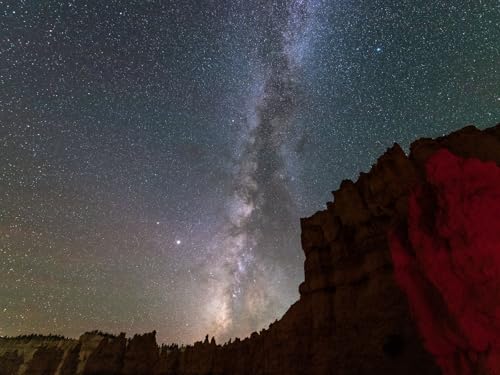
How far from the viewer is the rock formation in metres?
17.2

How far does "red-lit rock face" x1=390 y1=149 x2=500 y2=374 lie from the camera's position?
11367 mm

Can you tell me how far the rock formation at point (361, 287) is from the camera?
1725 centimetres

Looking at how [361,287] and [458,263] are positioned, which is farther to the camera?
[361,287]

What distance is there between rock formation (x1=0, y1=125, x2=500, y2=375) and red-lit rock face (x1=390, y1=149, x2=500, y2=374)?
81 cm

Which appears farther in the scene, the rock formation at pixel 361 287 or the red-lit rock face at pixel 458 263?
the rock formation at pixel 361 287

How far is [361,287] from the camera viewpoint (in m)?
21.7

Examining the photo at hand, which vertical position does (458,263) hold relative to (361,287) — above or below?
below

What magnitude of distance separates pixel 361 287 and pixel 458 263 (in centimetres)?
1031

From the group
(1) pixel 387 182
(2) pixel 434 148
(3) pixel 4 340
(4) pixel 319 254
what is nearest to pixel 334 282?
(4) pixel 319 254

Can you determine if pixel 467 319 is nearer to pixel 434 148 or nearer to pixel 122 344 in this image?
pixel 434 148

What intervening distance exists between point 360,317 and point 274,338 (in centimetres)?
1055

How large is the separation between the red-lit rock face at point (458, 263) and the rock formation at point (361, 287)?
0.81m

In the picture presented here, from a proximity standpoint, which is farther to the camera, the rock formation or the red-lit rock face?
the rock formation

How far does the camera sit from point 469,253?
38.9ft
